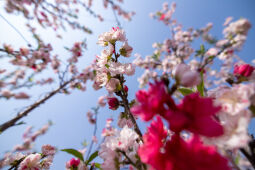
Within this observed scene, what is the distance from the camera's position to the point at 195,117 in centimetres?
39

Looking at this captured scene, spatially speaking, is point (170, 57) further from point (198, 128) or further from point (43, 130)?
point (43, 130)

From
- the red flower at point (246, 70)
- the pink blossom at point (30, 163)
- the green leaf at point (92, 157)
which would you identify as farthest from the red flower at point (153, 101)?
the pink blossom at point (30, 163)

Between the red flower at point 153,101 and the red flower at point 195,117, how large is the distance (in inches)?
1.1

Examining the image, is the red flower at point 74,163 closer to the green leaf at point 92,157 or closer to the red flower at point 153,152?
the green leaf at point 92,157

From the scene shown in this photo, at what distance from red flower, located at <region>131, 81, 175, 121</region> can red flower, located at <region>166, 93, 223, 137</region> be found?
27mm

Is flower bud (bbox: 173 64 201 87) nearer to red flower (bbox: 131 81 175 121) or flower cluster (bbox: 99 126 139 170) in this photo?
red flower (bbox: 131 81 175 121)

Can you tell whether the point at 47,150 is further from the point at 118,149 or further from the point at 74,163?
the point at 118,149

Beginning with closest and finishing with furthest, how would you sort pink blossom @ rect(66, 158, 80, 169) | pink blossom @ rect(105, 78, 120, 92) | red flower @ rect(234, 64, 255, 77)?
red flower @ rect(234, 64, 255, 77) < pink blossom @ rect(105, 78, 120, 92) < pink blossom @ rect(66, 158, 80, 169)

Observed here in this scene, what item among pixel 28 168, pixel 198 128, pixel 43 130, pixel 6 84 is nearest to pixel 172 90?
pixel 198 128

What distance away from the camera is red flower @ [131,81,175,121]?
1.31 ft

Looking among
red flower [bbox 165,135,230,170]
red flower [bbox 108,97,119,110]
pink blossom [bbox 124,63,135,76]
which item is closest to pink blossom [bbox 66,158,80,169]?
red flower [bbox 108,97,119,110]

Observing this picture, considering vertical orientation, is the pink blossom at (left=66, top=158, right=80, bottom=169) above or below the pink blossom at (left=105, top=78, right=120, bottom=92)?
below

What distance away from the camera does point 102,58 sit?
101 centimetres

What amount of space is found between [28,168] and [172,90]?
121cm
